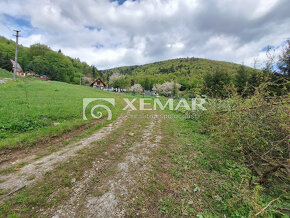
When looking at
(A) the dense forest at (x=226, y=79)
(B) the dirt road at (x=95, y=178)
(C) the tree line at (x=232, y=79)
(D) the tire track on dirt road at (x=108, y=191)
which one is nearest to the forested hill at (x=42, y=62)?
(C) the tree line at (x=232, y=79)

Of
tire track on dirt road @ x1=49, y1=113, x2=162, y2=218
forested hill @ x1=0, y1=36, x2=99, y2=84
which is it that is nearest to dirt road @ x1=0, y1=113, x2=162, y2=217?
tire track on dirt road @ x1=49, y1=113, x2=162, y2=218

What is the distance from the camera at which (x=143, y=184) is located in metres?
2.77

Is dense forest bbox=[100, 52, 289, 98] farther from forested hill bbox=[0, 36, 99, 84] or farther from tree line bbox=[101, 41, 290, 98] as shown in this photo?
forested hill bbox=[0, 36, 99, 84]

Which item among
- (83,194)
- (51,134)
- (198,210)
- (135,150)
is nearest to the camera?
(198,210)

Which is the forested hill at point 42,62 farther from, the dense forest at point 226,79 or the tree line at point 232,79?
the dense forest at point 226,79

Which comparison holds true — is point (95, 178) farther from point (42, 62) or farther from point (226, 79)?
point (42, 62)

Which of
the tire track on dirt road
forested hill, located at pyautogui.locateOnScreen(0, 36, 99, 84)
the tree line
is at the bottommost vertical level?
the tire track on dirt road

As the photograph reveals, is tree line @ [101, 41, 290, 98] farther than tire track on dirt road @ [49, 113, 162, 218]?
Yes

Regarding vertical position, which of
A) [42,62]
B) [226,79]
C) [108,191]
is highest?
[42,62]

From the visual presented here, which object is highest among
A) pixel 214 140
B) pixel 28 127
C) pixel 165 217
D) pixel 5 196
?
pixel 28 127

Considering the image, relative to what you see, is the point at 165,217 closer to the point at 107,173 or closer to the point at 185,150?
the point at 107,173

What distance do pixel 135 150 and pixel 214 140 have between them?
147 inches

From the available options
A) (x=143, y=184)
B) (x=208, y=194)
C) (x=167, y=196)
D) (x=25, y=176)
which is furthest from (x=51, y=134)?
(x=208, y=194)

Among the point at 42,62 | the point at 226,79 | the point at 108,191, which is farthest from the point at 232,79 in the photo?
the point at 42,62
